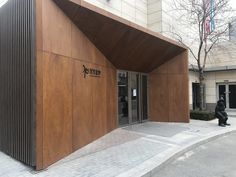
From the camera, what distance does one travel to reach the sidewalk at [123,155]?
5352 mm

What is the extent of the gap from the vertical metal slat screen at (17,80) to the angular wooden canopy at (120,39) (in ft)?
3.93

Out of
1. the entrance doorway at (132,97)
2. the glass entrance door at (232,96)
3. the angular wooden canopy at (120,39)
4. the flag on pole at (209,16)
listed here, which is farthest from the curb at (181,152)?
the glass entrance door at (232,96)

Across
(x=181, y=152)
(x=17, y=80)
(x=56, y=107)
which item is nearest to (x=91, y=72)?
(x=56, y=107)

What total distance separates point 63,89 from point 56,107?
59cm

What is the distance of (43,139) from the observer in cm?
563

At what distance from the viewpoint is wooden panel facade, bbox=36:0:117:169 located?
223 inches

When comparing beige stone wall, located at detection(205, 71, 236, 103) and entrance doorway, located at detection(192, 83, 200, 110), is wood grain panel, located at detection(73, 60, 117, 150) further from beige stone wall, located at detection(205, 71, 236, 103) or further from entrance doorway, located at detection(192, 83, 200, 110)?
beige stone wall, located at detection(205, 71, 236, 103)

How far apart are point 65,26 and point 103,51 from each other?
7.99 ft

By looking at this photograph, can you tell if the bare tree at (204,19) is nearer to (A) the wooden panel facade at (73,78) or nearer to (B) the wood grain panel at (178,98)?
(B) the wood grain panel at (178,98)

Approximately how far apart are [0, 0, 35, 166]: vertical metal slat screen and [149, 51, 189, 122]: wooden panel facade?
818 cm

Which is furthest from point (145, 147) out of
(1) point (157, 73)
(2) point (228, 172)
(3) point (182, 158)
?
(1) point (157, 73)

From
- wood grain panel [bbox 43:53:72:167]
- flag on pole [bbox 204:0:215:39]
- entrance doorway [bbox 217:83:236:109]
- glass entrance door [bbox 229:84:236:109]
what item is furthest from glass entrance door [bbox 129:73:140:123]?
glass entrance door [bbox 229:84:236:109]

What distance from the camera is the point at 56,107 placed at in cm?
614

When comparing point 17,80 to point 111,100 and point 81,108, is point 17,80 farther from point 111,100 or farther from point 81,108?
point 111,100
